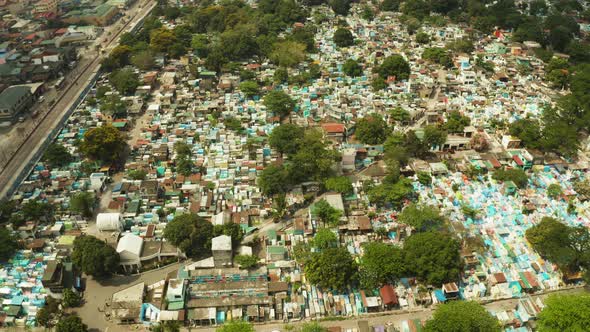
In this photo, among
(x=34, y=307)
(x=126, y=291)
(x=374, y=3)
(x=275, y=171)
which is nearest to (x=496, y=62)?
(x=374, y=3)

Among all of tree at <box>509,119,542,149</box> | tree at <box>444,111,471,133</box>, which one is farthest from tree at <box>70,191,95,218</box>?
tree at <box>509,119,542,149</box>

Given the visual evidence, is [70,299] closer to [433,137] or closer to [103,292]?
[103,292]

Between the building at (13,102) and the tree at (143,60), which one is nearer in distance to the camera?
the building at (13,102)

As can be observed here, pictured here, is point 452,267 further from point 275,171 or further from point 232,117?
point 232,117

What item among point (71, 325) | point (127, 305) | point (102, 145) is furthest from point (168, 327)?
point (102, 145)

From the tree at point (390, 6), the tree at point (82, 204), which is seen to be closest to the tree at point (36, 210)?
the tree at point (82, 204)

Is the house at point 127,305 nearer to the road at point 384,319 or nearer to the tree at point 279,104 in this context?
the road at point 384,319
